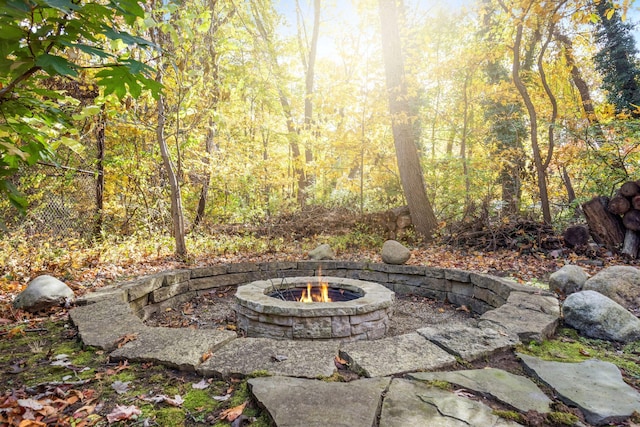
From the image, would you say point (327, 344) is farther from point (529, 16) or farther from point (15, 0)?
point (529, 16)

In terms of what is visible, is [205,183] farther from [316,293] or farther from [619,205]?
[619,205]

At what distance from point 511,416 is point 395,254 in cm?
371

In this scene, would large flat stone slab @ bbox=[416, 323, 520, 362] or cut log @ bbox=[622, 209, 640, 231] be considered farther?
cut log @ bbox=[622, 209, 640, 231]

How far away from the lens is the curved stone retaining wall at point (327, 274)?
12.9ft

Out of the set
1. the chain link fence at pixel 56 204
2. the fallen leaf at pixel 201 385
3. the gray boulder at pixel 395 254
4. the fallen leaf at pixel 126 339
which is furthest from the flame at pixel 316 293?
the chain link fence at pixel 56 204

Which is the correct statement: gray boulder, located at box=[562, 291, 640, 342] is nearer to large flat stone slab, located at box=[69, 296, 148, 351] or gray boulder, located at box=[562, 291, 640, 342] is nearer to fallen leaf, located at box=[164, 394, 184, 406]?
fallen leaf, located at box=[164, 394, 184, 406]

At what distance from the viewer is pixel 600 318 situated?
2725 millimetres

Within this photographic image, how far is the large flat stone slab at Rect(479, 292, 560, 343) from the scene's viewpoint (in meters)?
2.58

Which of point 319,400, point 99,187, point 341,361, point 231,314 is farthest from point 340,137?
→ point 319,400

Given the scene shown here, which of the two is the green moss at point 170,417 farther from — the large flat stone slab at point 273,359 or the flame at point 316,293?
the flame at point 316,293

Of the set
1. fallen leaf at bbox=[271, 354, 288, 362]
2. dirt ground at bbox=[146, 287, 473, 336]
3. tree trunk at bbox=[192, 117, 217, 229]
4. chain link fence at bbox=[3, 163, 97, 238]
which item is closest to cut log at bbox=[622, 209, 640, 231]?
dirt ground at bbox=[146, 287, 473, 336]

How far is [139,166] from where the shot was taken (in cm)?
770

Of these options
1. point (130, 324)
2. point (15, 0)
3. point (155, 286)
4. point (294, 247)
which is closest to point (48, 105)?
point (15, 0)

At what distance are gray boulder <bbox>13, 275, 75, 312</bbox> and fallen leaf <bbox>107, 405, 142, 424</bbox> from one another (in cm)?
242
